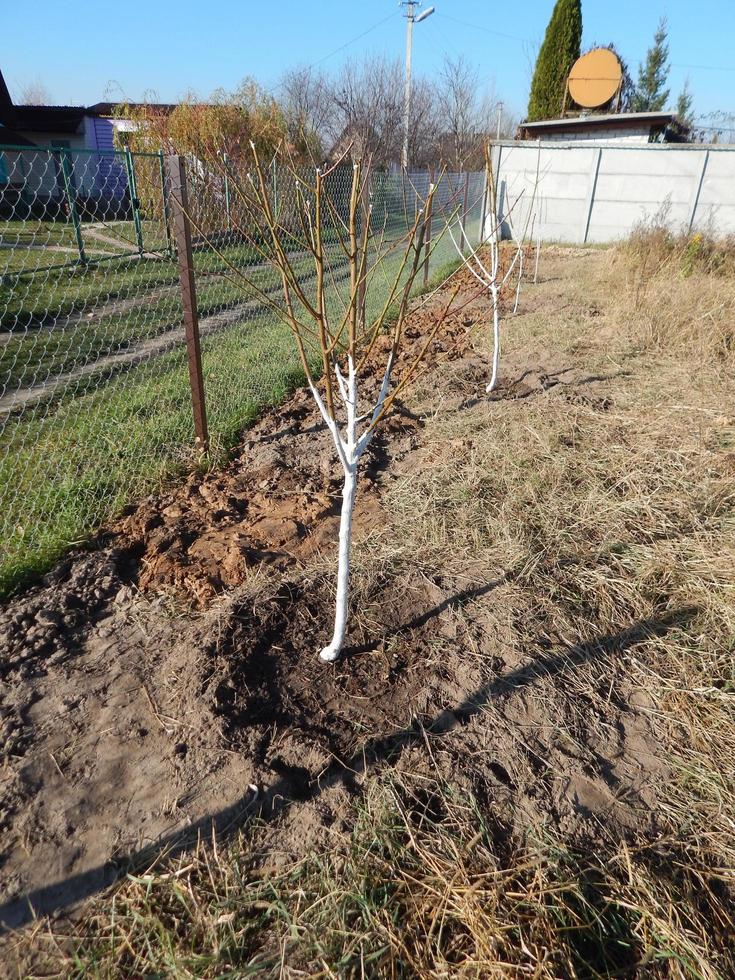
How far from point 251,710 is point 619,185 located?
16785mm

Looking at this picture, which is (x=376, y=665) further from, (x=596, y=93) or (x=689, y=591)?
(x=596, y=93)

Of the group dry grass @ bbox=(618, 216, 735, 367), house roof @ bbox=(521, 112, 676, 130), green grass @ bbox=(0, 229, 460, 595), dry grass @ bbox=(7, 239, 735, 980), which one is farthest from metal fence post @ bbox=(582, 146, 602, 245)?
dry grass @ bbox=(7, 239, 735, 980)

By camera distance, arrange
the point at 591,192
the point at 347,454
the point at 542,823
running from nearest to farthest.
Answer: the point at 542,823
the point at 347,454
the point at 591,192

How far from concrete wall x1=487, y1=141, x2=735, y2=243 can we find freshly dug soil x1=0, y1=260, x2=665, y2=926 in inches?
568

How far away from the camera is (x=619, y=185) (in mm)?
14977

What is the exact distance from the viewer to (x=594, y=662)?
225cm

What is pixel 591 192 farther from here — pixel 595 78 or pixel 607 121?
pixel 595 78

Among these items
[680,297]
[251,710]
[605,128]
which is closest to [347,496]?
[251,710]

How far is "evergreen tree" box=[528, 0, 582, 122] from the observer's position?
771 inches

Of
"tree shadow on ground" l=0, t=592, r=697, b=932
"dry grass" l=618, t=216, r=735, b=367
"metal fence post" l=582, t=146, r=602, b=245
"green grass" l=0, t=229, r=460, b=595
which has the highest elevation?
"metal fence post" l=582, t=146, r=602, b=245

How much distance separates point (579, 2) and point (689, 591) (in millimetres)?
24021

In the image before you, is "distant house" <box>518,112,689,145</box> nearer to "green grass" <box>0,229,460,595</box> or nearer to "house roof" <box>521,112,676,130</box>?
"house roof" <box>521,112,676,130</box>

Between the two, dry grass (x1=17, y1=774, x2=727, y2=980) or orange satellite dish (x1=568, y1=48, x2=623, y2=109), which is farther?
orange satellite dish (x1=568, y1=48, x2=623, y2=109)

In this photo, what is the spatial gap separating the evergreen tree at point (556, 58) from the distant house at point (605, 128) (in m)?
1.59
